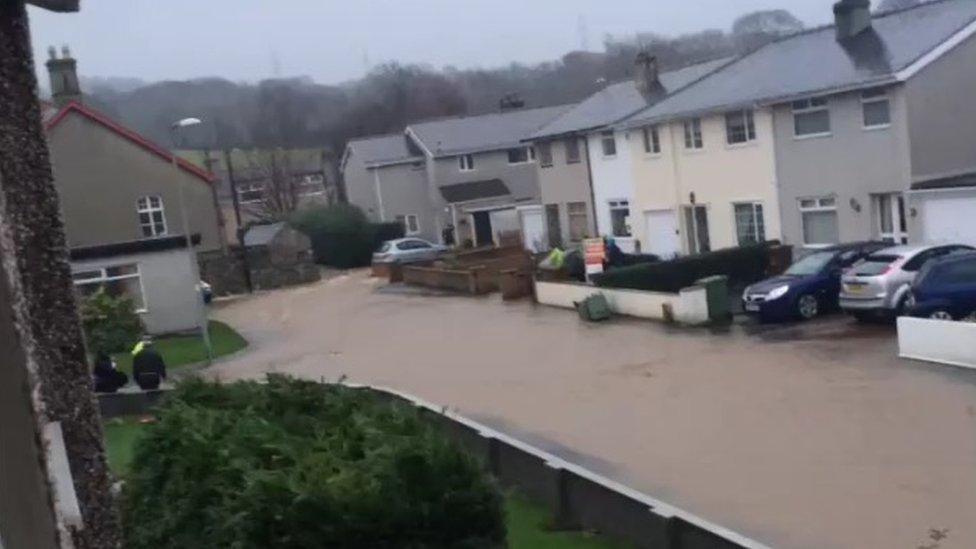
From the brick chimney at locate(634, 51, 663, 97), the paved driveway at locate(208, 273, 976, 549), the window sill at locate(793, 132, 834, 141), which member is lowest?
the paved driveway at locate(208, 273, 976, 549)

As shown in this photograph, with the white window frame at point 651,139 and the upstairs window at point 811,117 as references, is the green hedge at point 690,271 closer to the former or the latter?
the upstairs window at point 811,117

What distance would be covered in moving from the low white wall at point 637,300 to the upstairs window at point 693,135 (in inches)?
257

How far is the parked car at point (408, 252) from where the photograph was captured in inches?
1913

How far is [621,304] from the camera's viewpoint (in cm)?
2903

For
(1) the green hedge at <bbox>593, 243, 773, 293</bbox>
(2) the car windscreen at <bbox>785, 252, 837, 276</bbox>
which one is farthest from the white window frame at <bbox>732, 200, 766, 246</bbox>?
(2) the car windscreen at <bbox>785, 252, 837, 276</bbox>

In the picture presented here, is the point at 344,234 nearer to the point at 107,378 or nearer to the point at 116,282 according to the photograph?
the point at 116,282

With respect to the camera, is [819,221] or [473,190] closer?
[819,221]

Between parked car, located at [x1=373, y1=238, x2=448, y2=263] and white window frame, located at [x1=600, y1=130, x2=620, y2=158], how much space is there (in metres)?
10.5

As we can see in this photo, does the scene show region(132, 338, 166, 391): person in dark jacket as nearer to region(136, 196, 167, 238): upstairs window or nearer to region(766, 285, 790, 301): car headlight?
region(766, 285, 790, 301): car headlight

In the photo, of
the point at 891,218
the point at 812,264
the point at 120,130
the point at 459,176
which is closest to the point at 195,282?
the point at 120,130

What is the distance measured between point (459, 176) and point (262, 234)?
984 cm

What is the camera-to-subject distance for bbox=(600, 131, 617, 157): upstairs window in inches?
1582

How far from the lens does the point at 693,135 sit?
35.3 m

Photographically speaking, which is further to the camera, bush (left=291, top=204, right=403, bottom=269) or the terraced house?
bush (left=291, top=204, right=403, bottom=269)
